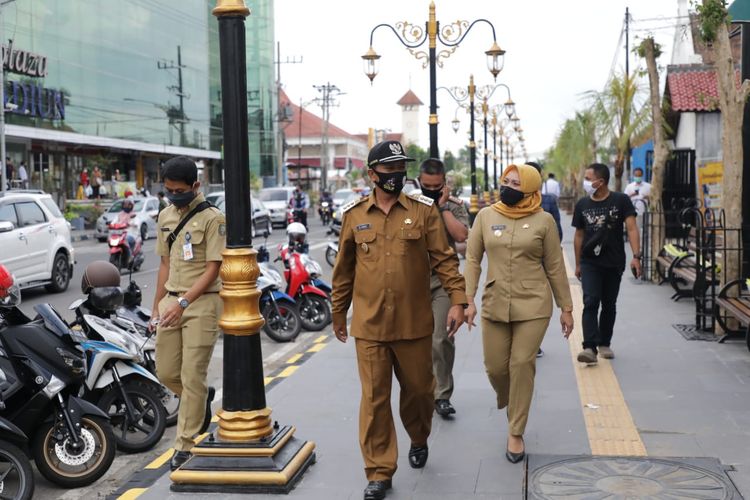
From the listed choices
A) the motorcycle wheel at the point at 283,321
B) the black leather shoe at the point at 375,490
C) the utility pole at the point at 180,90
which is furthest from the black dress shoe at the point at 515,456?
the utility pole at the point at 180,90

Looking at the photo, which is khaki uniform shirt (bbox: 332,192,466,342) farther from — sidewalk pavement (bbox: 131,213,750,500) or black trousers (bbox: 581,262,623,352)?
black trousers (bbox: 581,262,623,352)

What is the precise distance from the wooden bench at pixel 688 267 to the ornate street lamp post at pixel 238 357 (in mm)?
6075

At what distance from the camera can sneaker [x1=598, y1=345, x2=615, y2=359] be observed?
28.5 feet

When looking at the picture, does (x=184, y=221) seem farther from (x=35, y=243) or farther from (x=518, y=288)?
(x=35, y=243)

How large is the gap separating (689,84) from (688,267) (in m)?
11.1

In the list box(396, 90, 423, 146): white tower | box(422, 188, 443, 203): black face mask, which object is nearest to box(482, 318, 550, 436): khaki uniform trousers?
box(422, 188, 443, 203): black face mask

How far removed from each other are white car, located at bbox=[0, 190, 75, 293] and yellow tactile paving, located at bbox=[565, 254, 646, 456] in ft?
29.9

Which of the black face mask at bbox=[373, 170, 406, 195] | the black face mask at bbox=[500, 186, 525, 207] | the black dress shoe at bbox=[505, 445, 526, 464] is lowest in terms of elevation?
the black dress shoe at bbox=[505, 445, 526, 464]

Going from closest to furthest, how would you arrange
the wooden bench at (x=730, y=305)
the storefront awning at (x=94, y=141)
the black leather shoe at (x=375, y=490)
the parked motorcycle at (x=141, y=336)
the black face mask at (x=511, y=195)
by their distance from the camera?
the black leather shoe at (x=375, y=490) < the black face mask at (x=511, y=195) < the parked motorcycle at (x=141, y=336) < the wooden bench at (x=730, y=305) < the storefront awning at (x=94, y=141)

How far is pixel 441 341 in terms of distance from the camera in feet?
21.3

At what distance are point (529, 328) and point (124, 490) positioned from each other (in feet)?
8.65

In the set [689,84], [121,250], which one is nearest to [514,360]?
[121,250]

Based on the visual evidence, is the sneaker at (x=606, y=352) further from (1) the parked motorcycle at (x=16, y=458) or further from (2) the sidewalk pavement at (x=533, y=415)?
(1) the parked motorcycle at (x=16, y=458)

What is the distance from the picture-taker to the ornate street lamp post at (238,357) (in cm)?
509
